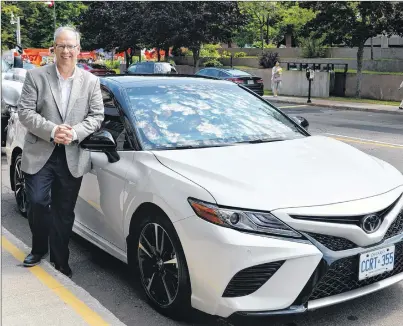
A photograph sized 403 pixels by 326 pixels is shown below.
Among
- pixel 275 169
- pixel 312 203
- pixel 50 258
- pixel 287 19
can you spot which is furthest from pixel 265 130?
pixel 287 19

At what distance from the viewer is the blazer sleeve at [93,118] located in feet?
13.3

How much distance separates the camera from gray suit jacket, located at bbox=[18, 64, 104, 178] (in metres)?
4.04

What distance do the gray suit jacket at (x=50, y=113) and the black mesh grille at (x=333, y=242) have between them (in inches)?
75.1

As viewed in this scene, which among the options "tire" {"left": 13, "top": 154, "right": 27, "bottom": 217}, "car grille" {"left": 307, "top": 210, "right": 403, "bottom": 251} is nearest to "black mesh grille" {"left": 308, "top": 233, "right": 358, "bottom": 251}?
"car grille" {"left": 307, "top": 210, "right": 403, "bottom": 251}

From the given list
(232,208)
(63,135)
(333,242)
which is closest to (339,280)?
(333,242)

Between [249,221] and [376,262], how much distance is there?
86 cm

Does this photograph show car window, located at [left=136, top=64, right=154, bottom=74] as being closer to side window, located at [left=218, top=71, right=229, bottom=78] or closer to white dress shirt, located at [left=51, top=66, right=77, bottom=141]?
side window, located at [left=218, top=71, right=229, bottom=78]

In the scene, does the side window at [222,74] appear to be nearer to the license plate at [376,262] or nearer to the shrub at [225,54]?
the shrub at [225,54]

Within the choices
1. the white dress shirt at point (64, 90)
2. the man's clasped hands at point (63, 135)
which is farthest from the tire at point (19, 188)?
the man's clasped hands at point (63, 135)

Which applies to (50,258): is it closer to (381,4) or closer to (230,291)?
(230,291)

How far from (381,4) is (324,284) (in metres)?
21.3

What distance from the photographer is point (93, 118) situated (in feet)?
13.6

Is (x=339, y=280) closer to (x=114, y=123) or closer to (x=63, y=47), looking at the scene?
(x=114, y=123)

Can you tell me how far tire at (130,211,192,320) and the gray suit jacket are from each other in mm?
841
